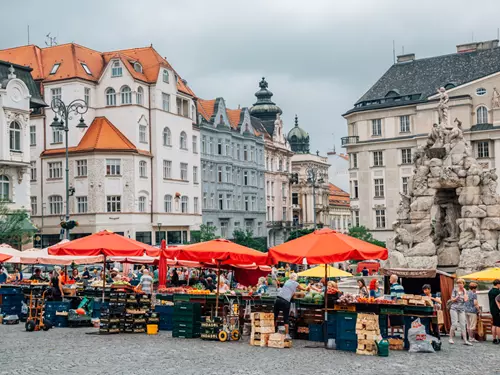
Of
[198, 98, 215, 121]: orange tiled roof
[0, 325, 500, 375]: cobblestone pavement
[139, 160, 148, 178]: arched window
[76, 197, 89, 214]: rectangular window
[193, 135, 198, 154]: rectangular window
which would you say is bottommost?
[0, 325, 500, 375]: cobblestone pavement

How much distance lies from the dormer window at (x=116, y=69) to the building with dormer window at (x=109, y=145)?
71 mm

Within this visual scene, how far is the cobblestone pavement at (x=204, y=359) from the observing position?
1400 cm

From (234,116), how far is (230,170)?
285 inches

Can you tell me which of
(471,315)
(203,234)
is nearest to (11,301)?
(471,315)

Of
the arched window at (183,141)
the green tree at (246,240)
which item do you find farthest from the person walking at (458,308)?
the green tree at (246,240)

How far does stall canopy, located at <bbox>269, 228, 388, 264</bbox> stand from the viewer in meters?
17.1

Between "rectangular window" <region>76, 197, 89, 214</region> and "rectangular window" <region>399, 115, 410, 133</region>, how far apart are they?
96.7 feet

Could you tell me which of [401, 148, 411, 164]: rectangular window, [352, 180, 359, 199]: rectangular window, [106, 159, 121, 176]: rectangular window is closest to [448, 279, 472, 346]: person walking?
[106, 159, 121, 176]: rectangular window

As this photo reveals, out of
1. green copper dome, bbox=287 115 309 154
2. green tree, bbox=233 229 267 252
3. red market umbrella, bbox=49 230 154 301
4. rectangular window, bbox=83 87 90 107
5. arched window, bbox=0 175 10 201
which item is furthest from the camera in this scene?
green copper dome, bbox=287 115 309 154

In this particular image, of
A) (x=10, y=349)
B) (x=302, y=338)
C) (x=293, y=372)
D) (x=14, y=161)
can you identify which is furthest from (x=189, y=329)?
(x=14, y=161)

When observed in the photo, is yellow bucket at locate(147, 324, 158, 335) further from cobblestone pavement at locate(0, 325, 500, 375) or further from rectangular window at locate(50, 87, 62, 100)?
rectangular window at locate(50, 87, 62, 100)

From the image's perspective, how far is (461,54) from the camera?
2830 inches

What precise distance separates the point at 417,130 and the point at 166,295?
169 feet

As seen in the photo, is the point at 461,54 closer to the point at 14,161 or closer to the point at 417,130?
the point at 417,130
